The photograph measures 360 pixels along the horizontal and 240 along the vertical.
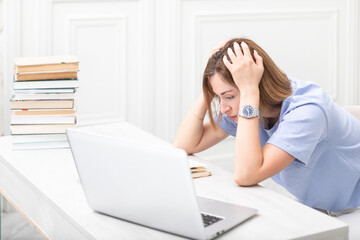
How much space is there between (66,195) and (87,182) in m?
0.20

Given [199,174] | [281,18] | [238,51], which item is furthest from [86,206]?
[281,18]

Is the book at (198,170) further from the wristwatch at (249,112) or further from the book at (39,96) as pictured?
the book at (39,96)

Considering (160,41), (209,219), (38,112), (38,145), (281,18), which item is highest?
(281,18)

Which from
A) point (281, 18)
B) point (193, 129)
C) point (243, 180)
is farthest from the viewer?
point (281, 18)

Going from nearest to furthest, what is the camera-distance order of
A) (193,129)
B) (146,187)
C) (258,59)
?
(146,187) → (258,59) → (193,129)

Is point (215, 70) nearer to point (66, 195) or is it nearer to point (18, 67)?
point (66, 195)

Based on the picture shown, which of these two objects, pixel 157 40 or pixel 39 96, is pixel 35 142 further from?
pixel 157 40

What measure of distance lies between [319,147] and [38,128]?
939 mm

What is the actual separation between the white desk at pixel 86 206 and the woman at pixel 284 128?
11cm

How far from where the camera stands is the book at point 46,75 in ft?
7.02

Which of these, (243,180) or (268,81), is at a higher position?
(268,81)

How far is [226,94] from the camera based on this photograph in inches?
73.4

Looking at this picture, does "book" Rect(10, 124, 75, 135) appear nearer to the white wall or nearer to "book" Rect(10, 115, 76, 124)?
"book" Rect(10, 115, 76, 124)

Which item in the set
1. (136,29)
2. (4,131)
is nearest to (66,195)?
→ (4,131)
